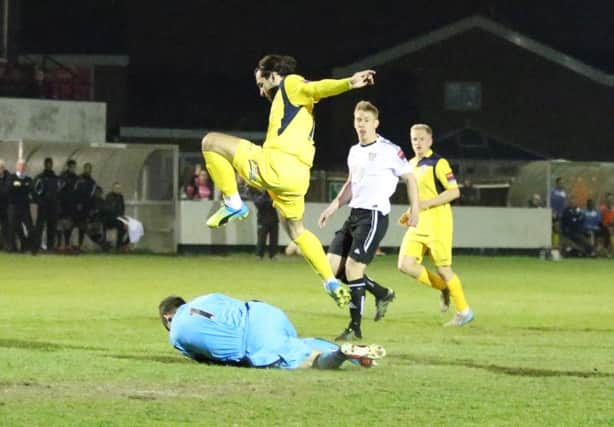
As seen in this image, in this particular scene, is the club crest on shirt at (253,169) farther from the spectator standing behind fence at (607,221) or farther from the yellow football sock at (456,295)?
the spectator standing behind fence at (607,221)

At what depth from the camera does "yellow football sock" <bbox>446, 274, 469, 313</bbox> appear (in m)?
16.1

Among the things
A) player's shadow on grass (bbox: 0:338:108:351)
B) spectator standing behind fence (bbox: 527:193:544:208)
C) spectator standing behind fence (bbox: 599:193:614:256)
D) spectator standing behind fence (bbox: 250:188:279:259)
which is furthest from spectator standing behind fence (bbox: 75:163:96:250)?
player's shadow on grass (bbox: 0:338:108:351)

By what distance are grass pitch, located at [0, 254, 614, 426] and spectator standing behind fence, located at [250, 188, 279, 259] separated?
29.0ft

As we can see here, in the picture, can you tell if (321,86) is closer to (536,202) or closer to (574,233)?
(574,233)

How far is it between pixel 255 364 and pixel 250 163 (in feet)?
7.11

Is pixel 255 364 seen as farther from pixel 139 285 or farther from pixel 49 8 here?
pixel 49 8

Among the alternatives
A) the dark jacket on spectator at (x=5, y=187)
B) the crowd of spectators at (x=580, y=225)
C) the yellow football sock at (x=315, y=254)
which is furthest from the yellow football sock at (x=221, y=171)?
the crowd of spectators at (x=580, y=225)

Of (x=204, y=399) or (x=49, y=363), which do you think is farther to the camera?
(x=49, y=363)

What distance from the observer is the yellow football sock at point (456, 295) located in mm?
16141

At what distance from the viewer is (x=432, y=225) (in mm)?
16484

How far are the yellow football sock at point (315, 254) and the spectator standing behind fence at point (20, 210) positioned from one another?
61.2 ft

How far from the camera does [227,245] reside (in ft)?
113

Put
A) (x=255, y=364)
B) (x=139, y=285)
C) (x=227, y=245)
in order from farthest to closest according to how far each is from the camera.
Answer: (x=227, y=245), (x=139, y=285), (x=255, y=364)

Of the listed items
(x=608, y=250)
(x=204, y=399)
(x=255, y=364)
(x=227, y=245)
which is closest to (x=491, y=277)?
(x=227, y=245)
